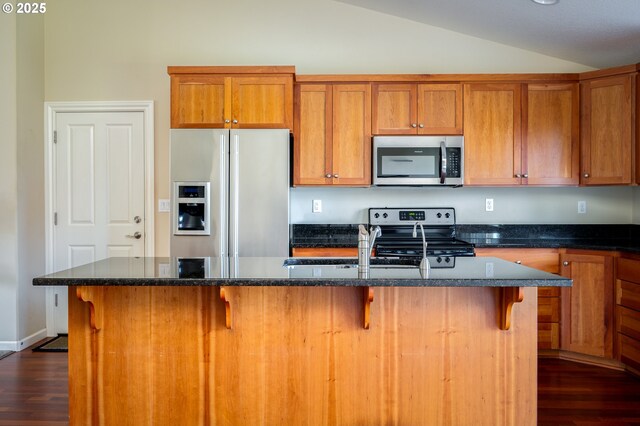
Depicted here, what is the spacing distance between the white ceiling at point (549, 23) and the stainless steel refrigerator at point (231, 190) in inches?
61.0

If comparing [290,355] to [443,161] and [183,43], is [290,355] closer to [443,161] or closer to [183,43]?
[443,161]

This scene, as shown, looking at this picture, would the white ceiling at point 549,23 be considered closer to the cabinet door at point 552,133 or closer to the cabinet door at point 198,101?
the cabinet door at point 552,133

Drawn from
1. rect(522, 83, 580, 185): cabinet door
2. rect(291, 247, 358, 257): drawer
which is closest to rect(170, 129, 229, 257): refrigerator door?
rect(291, 247, 358, 257): drawer

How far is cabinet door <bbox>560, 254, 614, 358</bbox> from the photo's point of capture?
316 cm

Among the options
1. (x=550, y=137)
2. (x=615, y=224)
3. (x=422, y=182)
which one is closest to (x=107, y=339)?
(x=422, y=182)

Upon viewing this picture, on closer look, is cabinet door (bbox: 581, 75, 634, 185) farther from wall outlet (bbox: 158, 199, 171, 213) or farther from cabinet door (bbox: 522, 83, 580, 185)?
wall outlet (bbox: 158, 199, 171, 213)

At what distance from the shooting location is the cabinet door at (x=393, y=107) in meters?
3.54

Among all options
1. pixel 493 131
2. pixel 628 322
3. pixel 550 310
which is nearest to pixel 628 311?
pixel 628 322

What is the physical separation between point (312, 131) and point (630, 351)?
2.76 metres

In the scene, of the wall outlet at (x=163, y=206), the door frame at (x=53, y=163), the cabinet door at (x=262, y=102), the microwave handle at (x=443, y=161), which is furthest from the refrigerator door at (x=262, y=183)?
the microwave handle at (x=443, y=161)

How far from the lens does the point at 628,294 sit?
302 centimetres

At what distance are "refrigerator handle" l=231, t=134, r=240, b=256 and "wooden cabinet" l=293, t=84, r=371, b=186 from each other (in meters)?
0.47

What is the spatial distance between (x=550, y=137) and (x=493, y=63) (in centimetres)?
84

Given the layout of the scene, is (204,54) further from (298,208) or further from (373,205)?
(373,205)
